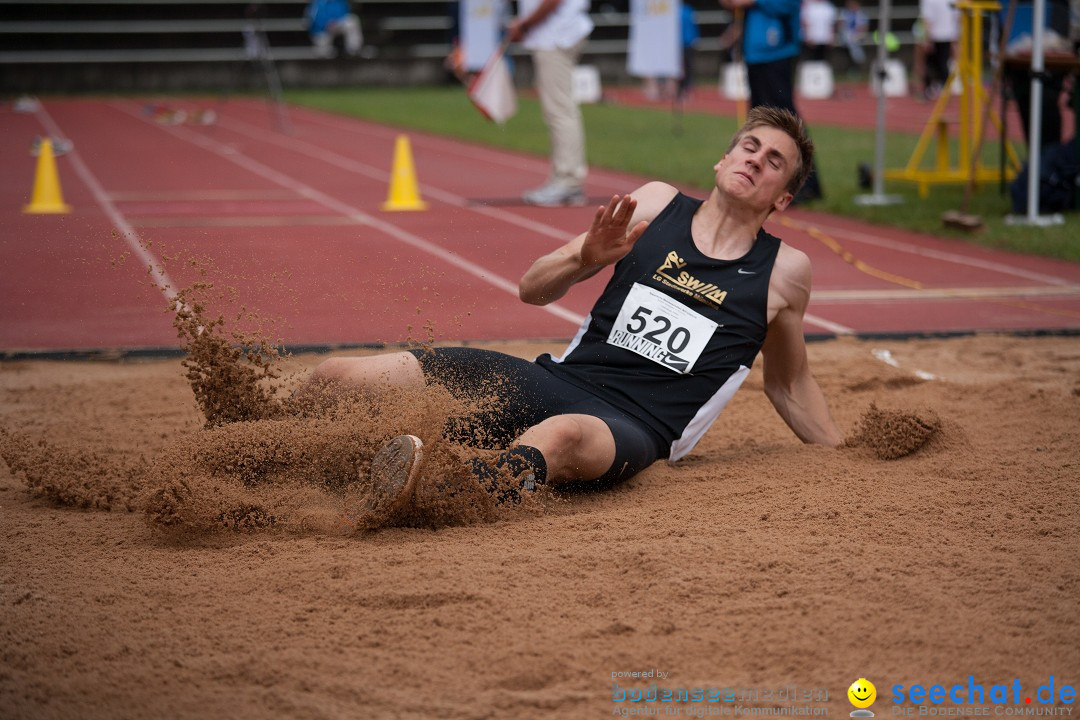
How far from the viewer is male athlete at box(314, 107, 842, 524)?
3.44m

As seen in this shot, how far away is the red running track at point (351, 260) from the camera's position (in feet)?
15.6

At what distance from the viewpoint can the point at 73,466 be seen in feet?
11.9

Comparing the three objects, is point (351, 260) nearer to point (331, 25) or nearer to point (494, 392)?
point (494, 392)

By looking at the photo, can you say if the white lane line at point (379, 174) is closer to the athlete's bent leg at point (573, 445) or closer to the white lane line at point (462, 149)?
the white lane line at point (462, 149)

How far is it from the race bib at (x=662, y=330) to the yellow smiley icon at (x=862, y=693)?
138 centimetres

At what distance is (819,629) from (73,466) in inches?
89.3

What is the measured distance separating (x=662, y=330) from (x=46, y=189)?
7361mm

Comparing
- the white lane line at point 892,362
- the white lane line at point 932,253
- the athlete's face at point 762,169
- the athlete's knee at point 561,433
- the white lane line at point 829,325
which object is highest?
the athlete's face at point 762,169

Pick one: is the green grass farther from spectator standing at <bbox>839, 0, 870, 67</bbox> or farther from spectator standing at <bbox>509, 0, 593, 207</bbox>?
spectator standing at <bbox>839, 0, 870, 67</bbox>

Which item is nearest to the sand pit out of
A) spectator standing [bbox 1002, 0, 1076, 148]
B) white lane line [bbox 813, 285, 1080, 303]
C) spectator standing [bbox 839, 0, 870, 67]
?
white lane line [bbox 813, 285, 1080, 303]

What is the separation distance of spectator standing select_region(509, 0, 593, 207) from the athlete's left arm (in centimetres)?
593

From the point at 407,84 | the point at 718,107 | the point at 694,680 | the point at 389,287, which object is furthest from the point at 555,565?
the point at 407,84

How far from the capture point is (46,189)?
31.1 ft

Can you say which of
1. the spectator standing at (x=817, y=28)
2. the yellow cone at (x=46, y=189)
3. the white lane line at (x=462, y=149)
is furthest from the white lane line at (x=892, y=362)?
the spectator standing at (x=817, y=28)
